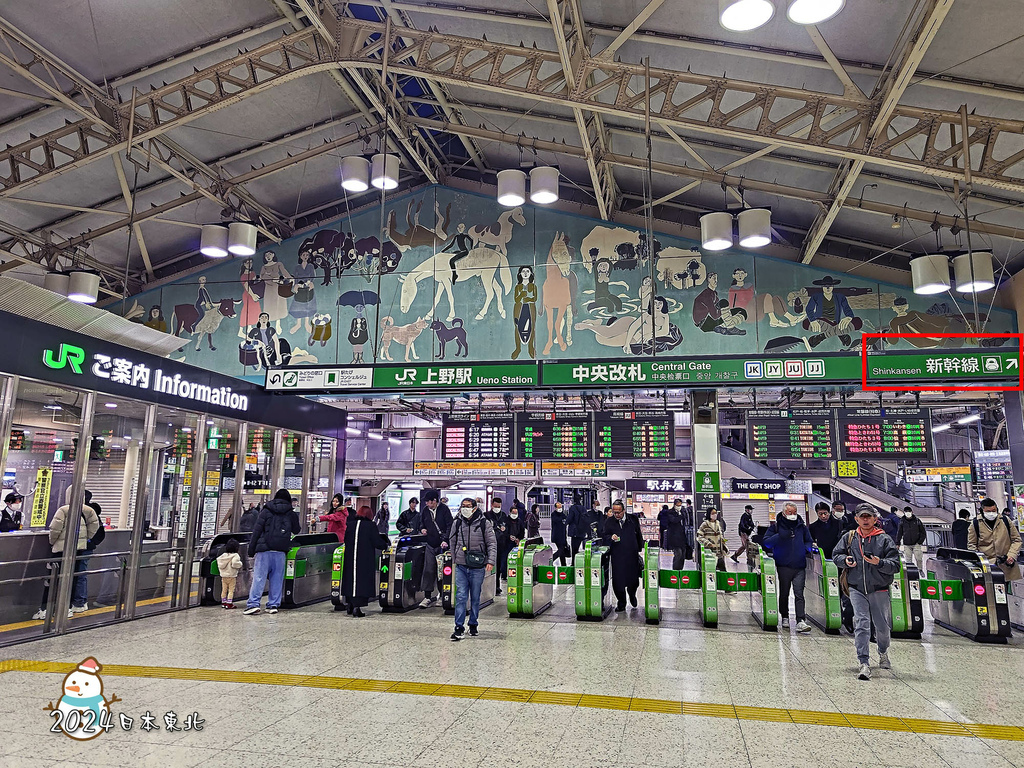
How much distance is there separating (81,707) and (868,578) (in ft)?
21.2

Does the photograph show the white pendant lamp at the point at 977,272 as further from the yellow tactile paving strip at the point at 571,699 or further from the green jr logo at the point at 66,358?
the green jr logo at the point at 66,358

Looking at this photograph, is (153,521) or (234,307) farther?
(234,307)

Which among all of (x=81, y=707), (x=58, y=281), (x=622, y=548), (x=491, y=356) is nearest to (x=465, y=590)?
(x=622, y=548)

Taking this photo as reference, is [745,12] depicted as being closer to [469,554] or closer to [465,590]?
[469,554]

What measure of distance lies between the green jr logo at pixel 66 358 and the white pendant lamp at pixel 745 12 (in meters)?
7.88

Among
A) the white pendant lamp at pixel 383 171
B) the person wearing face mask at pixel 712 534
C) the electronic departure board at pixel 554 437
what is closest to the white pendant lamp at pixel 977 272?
the person wearing face mask at pixel 712 534

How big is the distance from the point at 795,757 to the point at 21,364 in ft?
26.9

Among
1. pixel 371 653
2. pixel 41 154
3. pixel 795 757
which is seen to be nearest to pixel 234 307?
pixel 41 154

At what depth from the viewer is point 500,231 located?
1534 cm

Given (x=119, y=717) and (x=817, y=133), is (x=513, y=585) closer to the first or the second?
(x=119, y=717)

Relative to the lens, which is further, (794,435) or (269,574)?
(794,435)

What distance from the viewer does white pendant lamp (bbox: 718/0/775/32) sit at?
562 centimetres

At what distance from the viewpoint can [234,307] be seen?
634 inches

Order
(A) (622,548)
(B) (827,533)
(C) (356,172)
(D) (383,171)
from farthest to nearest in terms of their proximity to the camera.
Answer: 1. (C) (356,172)
2. (D) (383,171)
3. (A) (622,548)
4. (B) (827,533)
